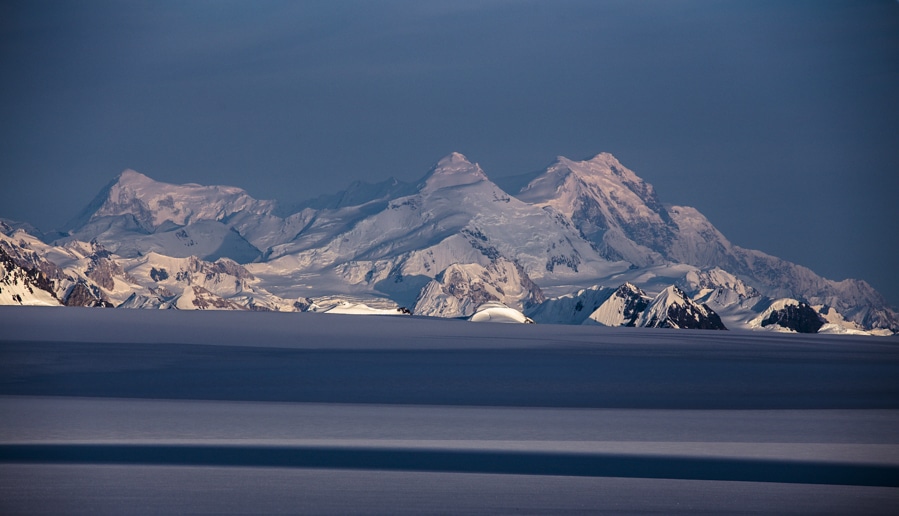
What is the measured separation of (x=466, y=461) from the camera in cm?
3045

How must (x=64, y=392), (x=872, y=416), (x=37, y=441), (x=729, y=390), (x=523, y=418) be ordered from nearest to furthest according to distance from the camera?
(x=37, y=441) < (x=523, y=418) < (x=872, y=416) < (x=64, y=392) < (x=729, y=390)

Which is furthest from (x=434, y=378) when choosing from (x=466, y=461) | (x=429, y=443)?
(x=466, y=461)

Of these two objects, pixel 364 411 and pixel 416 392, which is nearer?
pixel 364 411

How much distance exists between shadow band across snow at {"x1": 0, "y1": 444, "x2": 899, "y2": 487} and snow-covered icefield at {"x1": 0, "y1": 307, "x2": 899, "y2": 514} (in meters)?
0.07

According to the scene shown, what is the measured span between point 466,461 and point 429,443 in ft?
12.3

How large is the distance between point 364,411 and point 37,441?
14055 mm

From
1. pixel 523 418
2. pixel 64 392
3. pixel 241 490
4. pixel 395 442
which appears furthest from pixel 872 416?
pixel 64 392

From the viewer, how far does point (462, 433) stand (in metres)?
36.7

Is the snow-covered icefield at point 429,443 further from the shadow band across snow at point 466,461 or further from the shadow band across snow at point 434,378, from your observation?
the shadow band across snow at point 434,378

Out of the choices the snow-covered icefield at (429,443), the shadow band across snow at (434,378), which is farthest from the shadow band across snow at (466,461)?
the shadow band across snow at (434,378)

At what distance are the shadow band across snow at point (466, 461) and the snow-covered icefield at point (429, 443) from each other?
0.24ft

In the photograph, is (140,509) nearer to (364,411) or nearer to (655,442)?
A: (655,442)

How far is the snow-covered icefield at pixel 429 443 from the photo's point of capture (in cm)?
2506

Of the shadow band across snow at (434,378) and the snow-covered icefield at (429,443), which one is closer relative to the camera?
the snow-covered icefield at (429,443)
